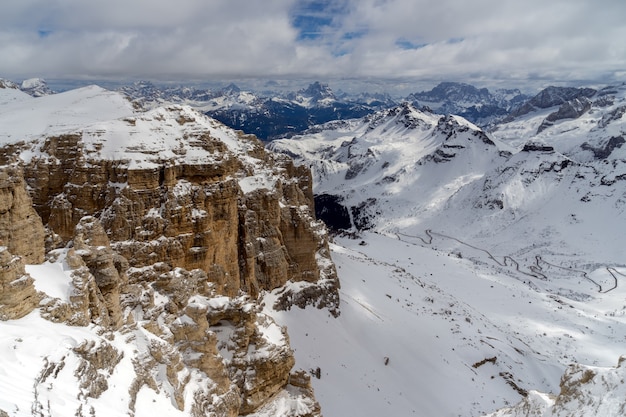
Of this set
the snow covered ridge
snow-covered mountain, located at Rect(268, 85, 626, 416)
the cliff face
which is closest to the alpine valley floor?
snow-covered mountain, located at Rect(268, 85, 626, 416)

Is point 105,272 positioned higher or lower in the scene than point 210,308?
higher

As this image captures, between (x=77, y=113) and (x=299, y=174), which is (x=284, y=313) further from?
(x=299, y=174)

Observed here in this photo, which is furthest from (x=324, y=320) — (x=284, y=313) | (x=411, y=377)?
(x=411, y=377)

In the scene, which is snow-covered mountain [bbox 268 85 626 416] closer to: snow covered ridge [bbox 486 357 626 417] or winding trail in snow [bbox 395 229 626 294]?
snow covered ridge [bbox 486 357 626 417]

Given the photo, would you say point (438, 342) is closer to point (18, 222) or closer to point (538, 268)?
point (18, 222)

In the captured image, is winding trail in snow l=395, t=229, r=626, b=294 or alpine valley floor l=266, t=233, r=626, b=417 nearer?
alpine valley floor l=266, t=233, r=626, b=417

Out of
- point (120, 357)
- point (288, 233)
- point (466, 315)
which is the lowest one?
point (466, 315)

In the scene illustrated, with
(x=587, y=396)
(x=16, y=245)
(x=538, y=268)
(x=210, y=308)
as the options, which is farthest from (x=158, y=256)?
(x=538, y=268)

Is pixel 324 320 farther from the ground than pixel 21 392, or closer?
closer
